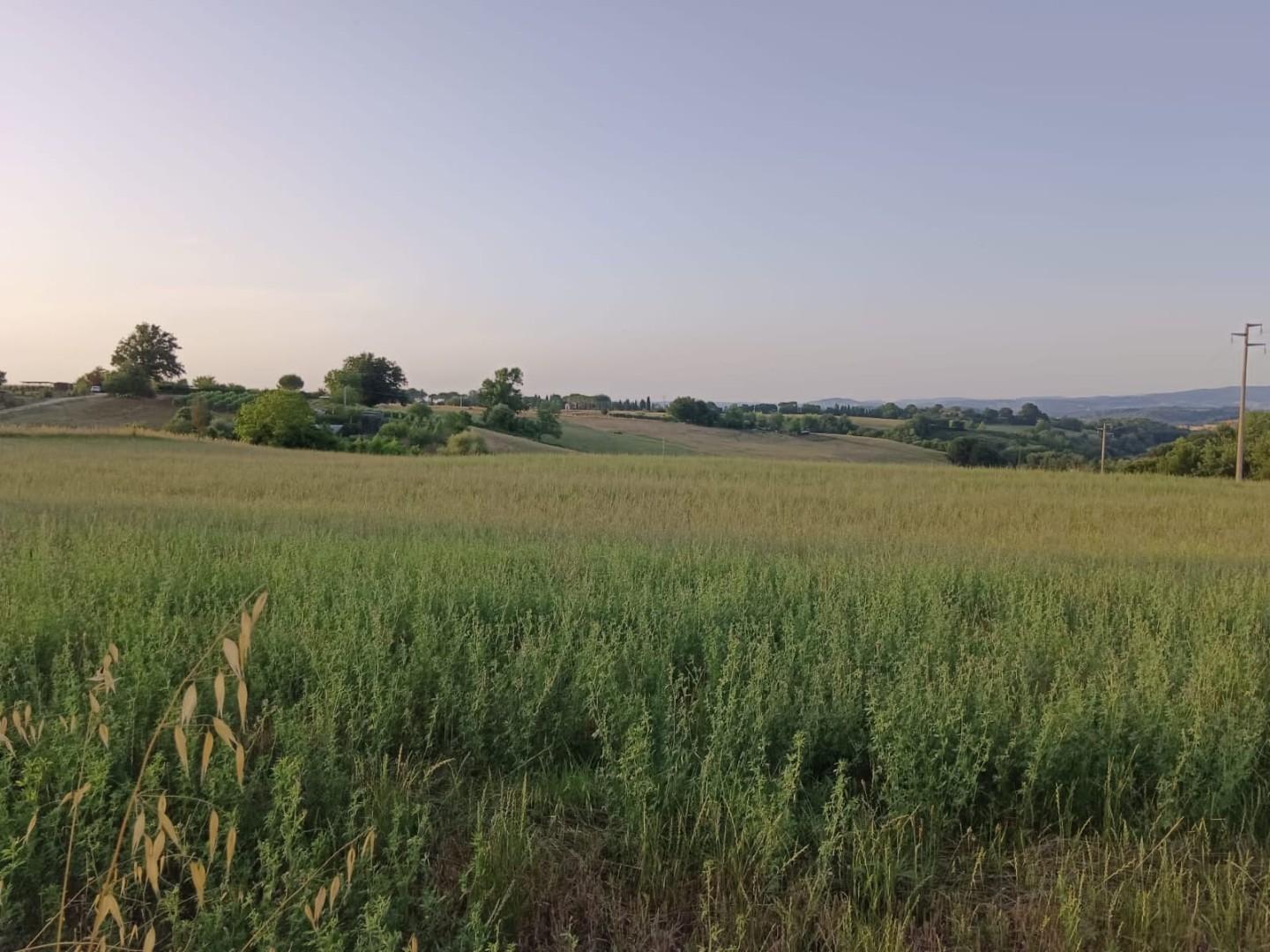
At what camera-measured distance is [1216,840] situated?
3008mm

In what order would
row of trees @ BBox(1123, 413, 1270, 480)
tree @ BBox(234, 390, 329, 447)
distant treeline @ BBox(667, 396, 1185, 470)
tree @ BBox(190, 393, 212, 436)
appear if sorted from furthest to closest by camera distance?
1. distant treeline @ BBox(667, 396, 1185, 470)
2. tree @ BBox(190, 393, 212, 436)
3. tree @ BBox(234, 390, 329, 447)
4. row of trees @ BBox(1123, 413, 1270, 480)

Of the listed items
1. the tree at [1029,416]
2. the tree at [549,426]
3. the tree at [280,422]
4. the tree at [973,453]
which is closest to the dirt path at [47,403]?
the tree at [280,422]

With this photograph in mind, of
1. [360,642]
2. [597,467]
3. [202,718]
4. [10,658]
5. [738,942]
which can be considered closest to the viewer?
[738,942]

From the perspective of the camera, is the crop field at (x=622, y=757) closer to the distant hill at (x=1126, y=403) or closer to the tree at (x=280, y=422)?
the tree at (x=280, y=422)

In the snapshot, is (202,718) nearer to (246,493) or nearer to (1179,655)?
(1179,655)

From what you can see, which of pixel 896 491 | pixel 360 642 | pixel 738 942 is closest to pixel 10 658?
pixel 360 642

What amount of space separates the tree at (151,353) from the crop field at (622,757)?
99.0 metres

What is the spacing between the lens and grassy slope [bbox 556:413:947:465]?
59.1 m

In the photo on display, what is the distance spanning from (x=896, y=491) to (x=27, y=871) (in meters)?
19.2

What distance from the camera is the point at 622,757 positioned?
3.08 meters

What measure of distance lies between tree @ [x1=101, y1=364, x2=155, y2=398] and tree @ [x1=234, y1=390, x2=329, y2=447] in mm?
24874

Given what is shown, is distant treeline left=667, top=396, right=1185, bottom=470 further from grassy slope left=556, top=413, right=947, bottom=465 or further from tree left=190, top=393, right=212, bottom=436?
tree left=190, top=393, right=212, bottom=436

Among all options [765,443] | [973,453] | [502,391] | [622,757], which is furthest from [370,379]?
[622,757]

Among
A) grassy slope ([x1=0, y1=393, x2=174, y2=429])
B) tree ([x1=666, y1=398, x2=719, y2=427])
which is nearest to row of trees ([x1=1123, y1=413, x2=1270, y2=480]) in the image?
tree ([x1=666, y1=398, x2=719, y2=427])
